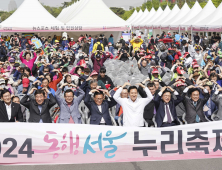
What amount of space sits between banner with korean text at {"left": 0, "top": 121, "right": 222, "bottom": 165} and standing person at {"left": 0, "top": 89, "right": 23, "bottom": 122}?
928mm

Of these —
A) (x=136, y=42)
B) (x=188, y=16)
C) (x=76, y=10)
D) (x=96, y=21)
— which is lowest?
(x=136, y=42)

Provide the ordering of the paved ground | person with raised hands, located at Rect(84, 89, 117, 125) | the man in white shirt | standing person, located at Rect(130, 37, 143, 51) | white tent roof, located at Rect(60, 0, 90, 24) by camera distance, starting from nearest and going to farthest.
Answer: the paved ground → the man in white shirt → person with raised hands, located at Rect(84, 89, 117, 125) → standing person, located at Rect(130, 37, 143, 51) → white tent roof, located at Rect(60, 0, 90, 24)

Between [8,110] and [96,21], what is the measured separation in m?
27.1

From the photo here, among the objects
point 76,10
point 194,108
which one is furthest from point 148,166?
point 76,10

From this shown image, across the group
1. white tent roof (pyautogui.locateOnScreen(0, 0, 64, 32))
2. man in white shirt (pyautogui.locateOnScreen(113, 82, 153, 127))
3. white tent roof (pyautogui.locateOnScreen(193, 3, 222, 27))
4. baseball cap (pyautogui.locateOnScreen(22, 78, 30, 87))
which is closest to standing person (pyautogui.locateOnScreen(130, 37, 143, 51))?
white tent roof (pyautogui.locateOnScreen(193, 3, 222, 27))

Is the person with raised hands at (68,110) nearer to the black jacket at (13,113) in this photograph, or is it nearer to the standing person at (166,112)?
the black jacket at (13,113)

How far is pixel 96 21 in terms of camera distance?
34.1 m

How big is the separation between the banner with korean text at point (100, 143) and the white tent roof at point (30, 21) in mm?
26798

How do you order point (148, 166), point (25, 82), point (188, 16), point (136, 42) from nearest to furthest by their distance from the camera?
point (148, 166)
point (25, 82)
point (136, 42)
point (188, 16)

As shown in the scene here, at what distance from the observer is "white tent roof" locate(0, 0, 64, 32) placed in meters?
32.5

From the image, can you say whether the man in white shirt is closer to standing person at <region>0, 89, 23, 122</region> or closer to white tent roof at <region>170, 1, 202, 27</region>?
standing person at <region>0, 89, 23, 122</region>

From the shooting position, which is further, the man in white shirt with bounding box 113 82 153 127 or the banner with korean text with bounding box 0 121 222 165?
the man in white shirt with bounding box 113 82 153 127

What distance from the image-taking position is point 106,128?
6770mm

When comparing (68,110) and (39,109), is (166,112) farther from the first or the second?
(39,109)
